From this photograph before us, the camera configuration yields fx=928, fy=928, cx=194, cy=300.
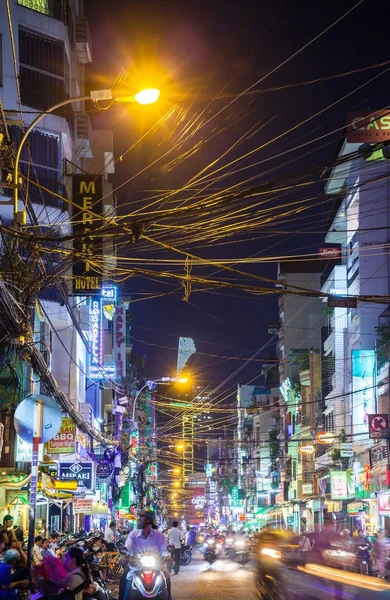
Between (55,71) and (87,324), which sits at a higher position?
(55,71)

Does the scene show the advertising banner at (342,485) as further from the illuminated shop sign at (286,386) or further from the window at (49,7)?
the window at (49,7)

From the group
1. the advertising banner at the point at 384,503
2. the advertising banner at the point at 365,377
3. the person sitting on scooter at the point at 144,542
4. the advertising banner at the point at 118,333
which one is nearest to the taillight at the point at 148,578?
the person sitting on scooter at the point at 144,542

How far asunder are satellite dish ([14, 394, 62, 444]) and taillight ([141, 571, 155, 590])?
239 cm

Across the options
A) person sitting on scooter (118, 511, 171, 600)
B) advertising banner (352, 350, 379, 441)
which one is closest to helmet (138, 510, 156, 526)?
person sitting on scooter (118, 511, 171, 600)

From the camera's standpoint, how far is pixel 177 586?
23.5m

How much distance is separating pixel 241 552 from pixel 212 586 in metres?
14.6

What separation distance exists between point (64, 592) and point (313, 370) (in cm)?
6632

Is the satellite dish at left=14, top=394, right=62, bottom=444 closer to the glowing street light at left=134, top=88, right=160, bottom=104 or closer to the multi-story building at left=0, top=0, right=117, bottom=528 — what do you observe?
the glowing street light at left=134, top=88, right=160, bottom=104

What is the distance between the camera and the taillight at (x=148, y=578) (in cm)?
A: 1319

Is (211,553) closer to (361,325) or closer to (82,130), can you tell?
(82,130)

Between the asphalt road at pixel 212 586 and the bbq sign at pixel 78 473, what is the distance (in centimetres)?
568

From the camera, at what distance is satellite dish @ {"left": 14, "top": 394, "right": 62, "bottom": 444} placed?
528 inches

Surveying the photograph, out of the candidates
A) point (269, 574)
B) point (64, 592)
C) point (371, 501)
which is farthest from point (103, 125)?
point (64, 592)

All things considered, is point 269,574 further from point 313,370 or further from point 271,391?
point 271,391
